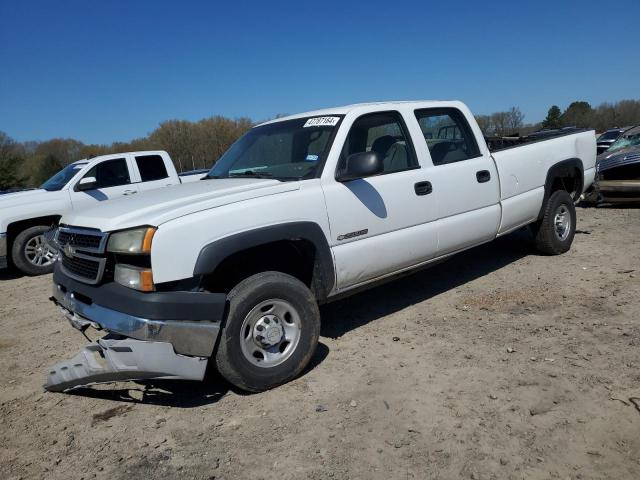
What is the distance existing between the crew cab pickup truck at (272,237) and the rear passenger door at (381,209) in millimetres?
13

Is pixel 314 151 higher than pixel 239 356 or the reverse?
higher

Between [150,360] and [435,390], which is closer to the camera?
[150,360]

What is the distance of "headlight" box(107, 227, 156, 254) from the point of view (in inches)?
114

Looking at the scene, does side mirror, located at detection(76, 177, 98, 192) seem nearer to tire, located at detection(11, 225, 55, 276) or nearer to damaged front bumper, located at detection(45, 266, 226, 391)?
tire, located at detection(11, 225, 55, 276)

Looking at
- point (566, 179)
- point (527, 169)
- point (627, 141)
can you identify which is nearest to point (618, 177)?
point (627, 141)

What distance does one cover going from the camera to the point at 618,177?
9805mm

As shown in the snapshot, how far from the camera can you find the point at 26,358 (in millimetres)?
4406

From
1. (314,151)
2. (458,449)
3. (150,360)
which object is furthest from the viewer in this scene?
(314,151)

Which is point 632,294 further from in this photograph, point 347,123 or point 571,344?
point 347,123

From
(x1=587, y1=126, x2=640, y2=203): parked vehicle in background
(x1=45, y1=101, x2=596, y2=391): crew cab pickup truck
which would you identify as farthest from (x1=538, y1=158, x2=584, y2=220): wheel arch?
(x1=587, y1=126, x2=640, y2=203): parked vehicle in background

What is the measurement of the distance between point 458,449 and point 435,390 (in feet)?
2.11

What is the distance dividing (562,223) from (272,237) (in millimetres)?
4573

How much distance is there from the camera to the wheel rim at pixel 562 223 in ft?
20.4

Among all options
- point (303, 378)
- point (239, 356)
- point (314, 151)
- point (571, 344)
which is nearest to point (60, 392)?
point (239, 356)
